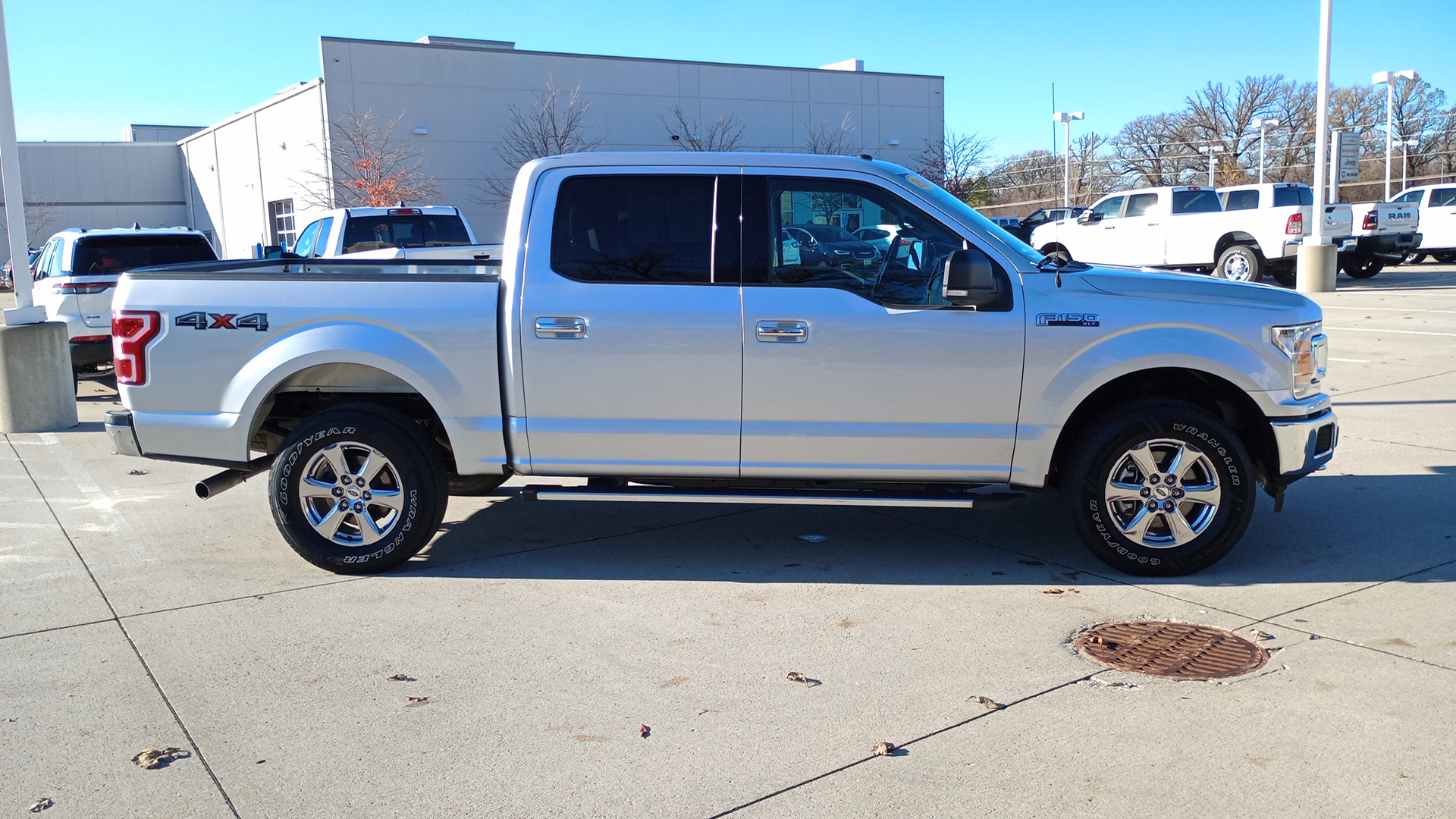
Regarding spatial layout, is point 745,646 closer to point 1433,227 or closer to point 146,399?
point 146,399

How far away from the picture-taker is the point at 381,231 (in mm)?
13742

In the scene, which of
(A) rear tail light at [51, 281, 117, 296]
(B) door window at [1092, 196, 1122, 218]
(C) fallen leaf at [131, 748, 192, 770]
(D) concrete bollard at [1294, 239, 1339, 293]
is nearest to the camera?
(C) fallen leaf at [131, 748, 192, 770]

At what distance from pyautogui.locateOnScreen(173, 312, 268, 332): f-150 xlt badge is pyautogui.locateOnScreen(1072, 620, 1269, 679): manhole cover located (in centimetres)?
406

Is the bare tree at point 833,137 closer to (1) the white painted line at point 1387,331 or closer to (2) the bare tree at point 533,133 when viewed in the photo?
(2) the bare tree at point 533,133

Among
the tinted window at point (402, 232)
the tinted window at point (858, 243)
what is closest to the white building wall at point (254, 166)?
the tinted window at point (402, 232)

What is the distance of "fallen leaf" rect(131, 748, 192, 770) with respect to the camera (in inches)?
148

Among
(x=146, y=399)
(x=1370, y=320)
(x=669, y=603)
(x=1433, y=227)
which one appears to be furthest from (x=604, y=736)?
(x=1433, y=227)

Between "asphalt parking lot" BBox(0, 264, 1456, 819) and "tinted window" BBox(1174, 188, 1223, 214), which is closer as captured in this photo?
"asphalt parking lot" BBox(0, 264, 1456, 819)

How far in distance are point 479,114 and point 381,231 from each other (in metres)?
19.5

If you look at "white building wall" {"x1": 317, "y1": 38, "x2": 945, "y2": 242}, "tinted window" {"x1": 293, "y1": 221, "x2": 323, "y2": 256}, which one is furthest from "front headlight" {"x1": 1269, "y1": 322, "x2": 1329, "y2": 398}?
"white building wall" {"x1": 317, "y1": 38, "x2": 945, "y2": 242}

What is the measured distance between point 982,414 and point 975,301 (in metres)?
0.54

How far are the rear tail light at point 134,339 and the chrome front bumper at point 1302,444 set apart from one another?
18.0ft

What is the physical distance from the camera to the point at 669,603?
5.34 meters

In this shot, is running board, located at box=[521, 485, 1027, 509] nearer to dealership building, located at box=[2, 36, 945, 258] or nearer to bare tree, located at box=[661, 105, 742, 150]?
dealership building, located at box=[2, 36, 945, 258]
